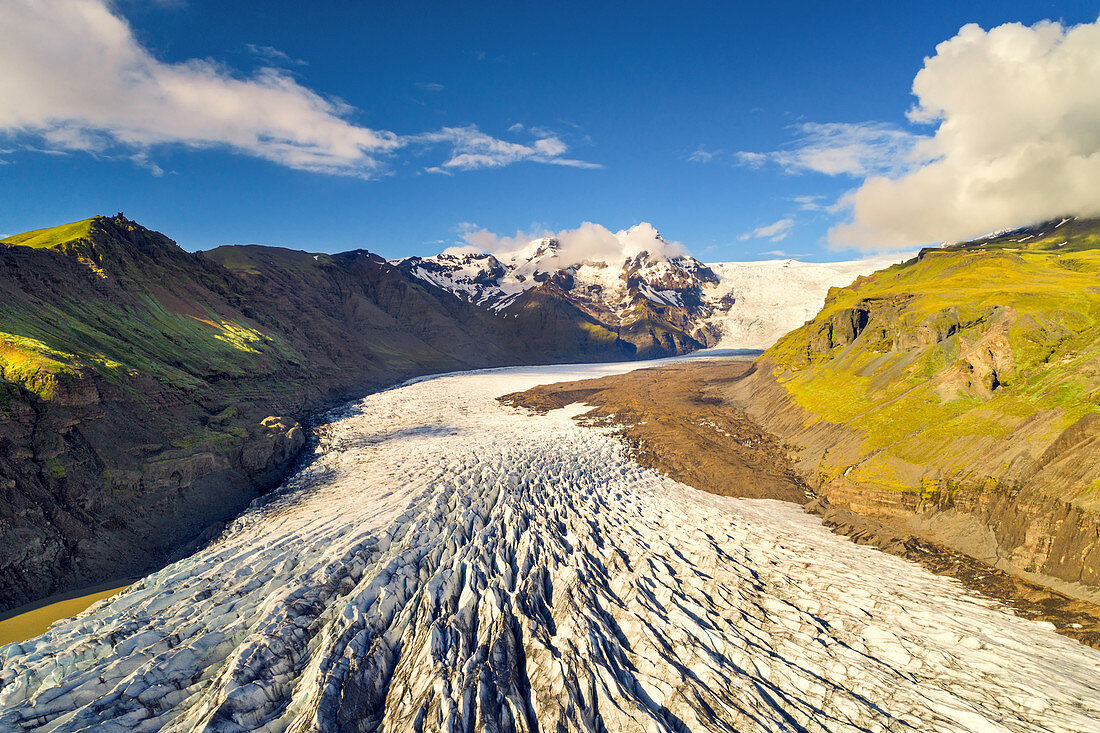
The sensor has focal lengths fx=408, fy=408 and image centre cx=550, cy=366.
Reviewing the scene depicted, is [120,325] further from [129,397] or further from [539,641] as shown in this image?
[539,641]

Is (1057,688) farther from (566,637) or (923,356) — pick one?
(923,356)

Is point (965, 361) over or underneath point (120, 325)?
underneath

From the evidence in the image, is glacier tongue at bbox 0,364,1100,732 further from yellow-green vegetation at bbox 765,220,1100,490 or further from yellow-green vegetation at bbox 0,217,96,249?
yellow-green vegetation at bbox 0,217,96,249

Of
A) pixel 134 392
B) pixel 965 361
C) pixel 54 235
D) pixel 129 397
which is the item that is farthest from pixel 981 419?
pixel 54 235

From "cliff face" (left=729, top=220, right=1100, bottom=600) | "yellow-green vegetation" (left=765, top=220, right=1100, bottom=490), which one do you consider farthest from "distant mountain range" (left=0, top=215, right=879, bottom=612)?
"yellow-green vegetation" (left=765, top=220, right=1100, bottom=490)

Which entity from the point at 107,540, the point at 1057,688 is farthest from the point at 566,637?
the point at 107,540

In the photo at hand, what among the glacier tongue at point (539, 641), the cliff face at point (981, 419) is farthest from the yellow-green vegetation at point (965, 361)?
the glacier tongue at point (539, 641)
